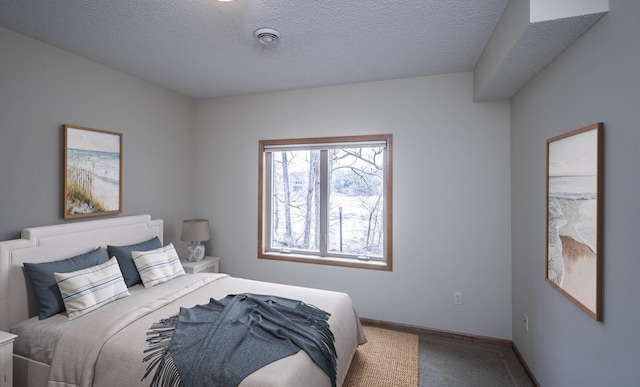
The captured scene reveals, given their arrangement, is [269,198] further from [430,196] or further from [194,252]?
[430,196]

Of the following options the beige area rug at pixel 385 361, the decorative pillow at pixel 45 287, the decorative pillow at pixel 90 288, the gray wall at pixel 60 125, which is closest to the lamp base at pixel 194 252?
the gray wall at pixel 60 125

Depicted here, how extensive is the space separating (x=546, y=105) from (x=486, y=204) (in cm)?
108

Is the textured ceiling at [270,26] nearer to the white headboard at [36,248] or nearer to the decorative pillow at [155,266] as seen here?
the white headboard at [36,248]

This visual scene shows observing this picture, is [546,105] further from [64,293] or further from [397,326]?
[64,293]

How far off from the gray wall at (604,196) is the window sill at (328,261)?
1.30 meters

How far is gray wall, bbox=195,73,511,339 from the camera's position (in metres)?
2.88

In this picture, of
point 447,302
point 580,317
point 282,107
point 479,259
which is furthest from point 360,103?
point 580,317

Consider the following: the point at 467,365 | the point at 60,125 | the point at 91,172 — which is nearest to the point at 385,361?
the point at 467,365

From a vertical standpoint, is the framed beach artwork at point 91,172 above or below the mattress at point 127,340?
above

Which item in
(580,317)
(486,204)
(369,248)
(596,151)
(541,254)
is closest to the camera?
(596,151)

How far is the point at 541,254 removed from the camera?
2178 mm

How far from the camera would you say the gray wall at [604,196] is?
4.19 feet

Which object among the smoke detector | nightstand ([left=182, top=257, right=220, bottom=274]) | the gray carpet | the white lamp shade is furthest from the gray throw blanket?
the smoke detector

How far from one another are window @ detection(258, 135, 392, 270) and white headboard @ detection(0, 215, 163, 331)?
1522 mm
